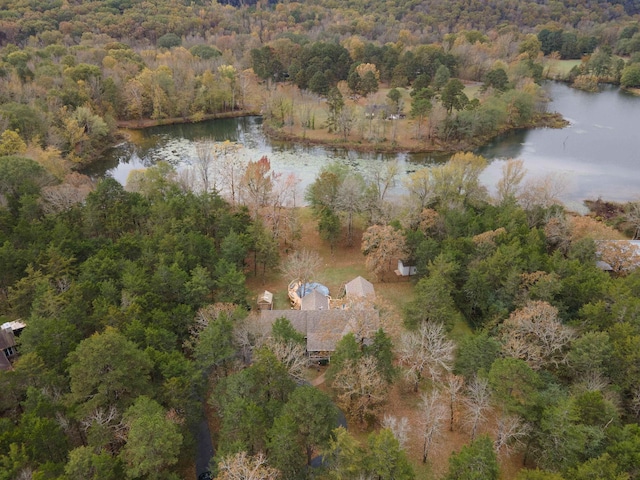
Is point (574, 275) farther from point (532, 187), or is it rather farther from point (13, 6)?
point (13, 6)

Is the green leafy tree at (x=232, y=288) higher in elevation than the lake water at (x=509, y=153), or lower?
higher

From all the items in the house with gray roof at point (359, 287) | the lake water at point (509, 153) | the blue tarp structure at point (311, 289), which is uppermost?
the house with gray roof at point (359, 287)

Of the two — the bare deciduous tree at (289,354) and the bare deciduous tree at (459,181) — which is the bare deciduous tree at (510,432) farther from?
the bare deciduous tree at (459,181)

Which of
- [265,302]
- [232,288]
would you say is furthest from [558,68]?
[232,288]

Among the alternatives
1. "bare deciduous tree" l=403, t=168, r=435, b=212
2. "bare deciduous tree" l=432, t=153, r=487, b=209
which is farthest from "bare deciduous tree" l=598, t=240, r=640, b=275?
"bare deciduous tree" l=403, t=168, r=435, b=212

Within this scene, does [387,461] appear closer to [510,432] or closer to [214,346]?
[510,432]

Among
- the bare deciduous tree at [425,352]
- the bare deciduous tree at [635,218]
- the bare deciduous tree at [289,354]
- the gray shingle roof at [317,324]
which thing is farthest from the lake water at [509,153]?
the bare deciduous tree at [289,354]

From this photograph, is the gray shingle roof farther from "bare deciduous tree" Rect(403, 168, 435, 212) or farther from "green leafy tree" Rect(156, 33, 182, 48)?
"green leafy tree" Rect(156, 33, 182, 48)

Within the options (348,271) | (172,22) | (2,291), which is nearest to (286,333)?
(348,271)
